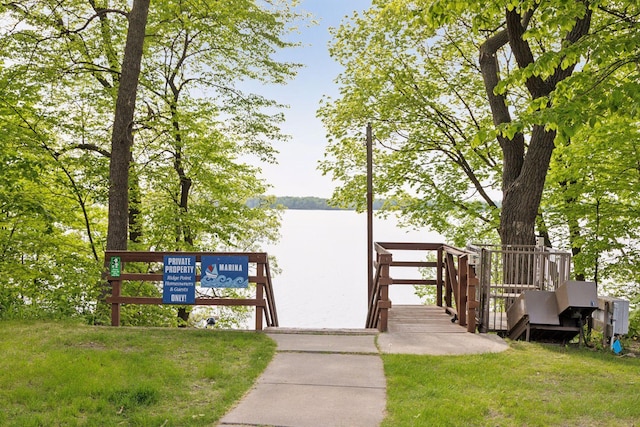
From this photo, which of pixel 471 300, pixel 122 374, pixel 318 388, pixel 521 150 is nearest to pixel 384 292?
pixel 471 300

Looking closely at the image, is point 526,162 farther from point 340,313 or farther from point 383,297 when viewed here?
point 340,313

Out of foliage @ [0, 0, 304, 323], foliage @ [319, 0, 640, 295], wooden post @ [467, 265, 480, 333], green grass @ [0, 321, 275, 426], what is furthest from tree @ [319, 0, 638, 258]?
green grass @ [0, 321, 275, 426]

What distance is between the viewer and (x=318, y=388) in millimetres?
5445

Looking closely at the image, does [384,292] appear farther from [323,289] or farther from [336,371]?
[323,289]

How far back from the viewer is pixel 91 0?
45.2ft

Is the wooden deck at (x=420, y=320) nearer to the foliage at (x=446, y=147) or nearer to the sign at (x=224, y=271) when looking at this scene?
the sign at (x=224, y=271)

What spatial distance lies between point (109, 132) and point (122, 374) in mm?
10576

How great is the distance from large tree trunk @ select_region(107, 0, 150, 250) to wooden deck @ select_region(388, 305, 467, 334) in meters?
5.36

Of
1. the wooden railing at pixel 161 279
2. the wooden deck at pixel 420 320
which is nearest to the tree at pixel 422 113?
the wooden deck at pixel 420 320

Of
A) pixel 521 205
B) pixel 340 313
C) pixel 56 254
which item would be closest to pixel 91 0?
pixel 56 254

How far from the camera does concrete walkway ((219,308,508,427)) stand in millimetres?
4656

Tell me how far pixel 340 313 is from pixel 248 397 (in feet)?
104

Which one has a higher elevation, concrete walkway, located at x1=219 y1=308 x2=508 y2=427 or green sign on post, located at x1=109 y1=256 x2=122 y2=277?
green sign on post, located at x1=109 y1=256 x2=122 y2=277

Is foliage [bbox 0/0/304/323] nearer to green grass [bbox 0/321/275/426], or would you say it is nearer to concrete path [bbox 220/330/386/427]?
green grass [bbox 0/321/275/426]
